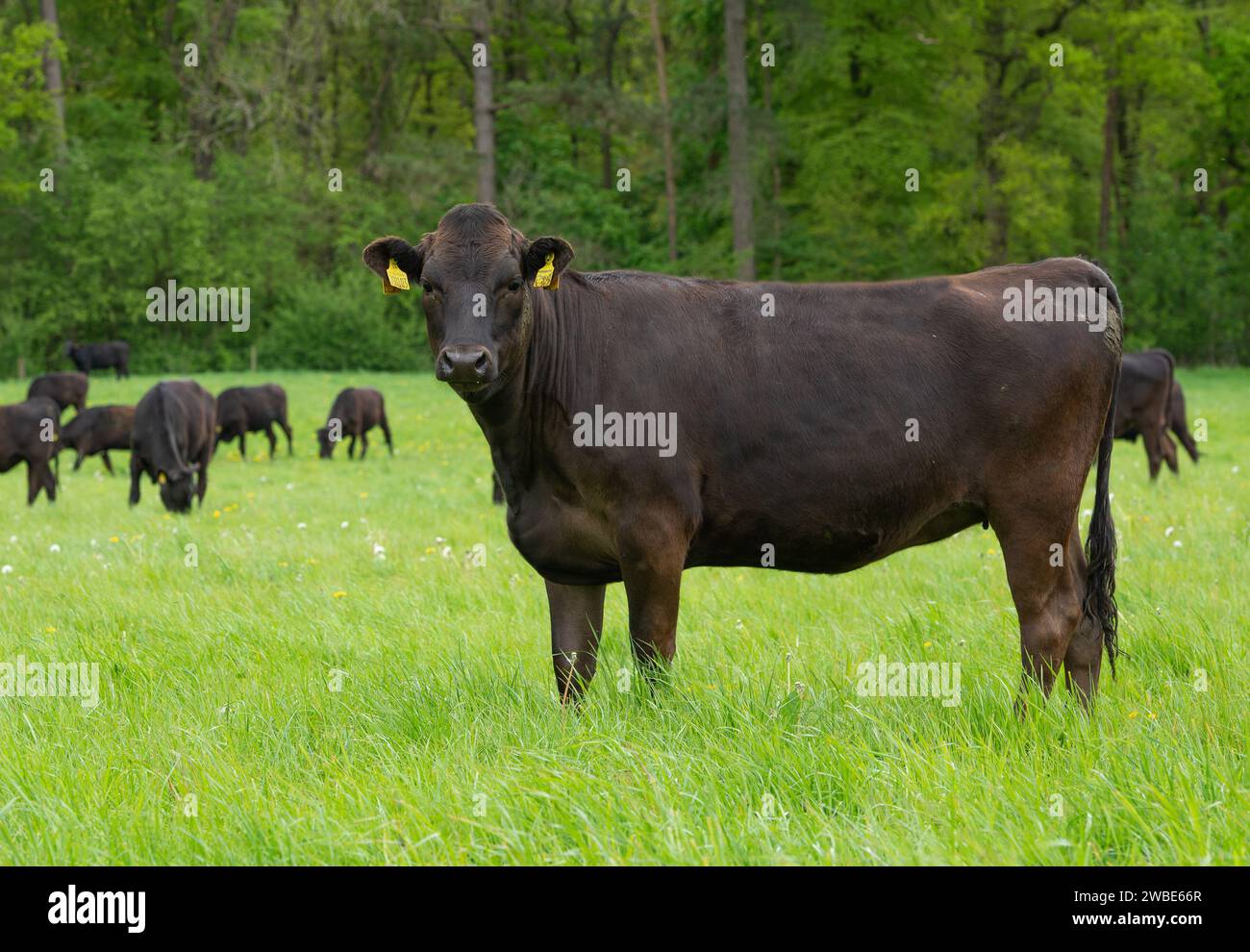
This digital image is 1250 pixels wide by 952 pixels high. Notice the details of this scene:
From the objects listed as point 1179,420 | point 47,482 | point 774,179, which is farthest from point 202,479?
point 774,179

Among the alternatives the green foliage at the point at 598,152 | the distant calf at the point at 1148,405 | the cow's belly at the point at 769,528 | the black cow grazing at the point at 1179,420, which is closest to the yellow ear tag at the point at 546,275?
the cow's belly at the point at 769,528

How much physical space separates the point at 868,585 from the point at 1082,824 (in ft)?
13.1

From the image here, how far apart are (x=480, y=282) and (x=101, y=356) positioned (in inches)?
1440

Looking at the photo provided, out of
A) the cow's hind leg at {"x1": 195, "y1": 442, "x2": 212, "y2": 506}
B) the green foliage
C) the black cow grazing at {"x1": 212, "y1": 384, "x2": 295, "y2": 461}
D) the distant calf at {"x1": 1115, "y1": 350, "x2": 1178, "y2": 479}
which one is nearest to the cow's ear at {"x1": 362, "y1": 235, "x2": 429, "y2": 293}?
the cow's hind leg at {"x1": 195, "y1": 442, "x2": 212, "y2": 506}

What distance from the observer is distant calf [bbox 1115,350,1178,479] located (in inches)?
599

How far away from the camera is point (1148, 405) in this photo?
606 inches

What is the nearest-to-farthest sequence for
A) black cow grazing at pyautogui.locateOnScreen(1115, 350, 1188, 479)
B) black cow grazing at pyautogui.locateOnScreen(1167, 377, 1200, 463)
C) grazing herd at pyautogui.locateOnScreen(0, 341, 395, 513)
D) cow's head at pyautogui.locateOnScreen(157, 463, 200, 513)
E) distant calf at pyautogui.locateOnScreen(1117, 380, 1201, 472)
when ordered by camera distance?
1. cow's head at pyautogui.locateOnScreen(157, 463, 200, 513)
2. grazing herd at pyautogui.locateOnScreen(0, 341, 395, 513)
3. black cow grazing at pyautogui.locateOnScreen(1115, 350, 1188, 479)
4. distant calf at pyautogui.locateOnScreen(1117, 380, 1201, 472)
5. black cow grazing at pyautogui.locateOnScreen(1167, 377, 1200, 463)

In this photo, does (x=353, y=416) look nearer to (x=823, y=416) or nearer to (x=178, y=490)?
(x=178, y=490)

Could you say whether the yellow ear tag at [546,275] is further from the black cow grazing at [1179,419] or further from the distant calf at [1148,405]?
the black cow grazing at [1179,419]

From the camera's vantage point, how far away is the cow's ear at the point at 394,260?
16.2ft

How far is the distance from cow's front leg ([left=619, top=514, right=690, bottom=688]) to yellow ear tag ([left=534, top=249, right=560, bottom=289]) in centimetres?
101

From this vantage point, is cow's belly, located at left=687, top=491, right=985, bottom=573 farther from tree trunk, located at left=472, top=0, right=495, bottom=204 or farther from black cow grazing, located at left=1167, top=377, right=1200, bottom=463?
tree trunk, located at left=472, top=0, right=495, bottom=204

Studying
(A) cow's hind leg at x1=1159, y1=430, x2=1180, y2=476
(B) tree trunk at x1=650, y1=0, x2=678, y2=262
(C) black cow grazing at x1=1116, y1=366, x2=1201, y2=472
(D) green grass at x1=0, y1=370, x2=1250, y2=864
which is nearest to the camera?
(D) green grass at x1=0, y1=370, x2=1250, y2=864

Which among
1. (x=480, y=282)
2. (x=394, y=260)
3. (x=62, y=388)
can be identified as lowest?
(x=62, y=388)
